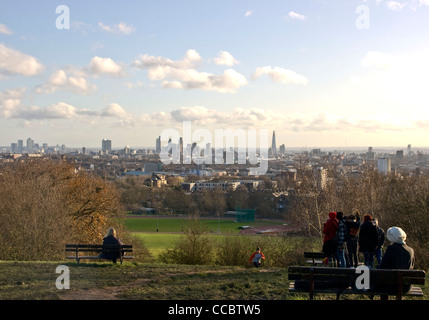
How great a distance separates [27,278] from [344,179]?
26.2 metres

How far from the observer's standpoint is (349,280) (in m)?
7.23

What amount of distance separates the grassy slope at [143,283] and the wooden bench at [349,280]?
1183 mm

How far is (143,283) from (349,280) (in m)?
4.83

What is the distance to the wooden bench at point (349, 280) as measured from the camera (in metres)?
7.08

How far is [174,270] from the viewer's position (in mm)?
11852

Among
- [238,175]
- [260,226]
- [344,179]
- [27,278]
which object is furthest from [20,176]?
[238,175]

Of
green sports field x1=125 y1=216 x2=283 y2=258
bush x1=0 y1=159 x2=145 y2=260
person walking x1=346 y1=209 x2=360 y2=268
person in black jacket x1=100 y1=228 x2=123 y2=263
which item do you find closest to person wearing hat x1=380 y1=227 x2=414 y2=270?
person walking x1=346 y1=209 x2=360 y2=268

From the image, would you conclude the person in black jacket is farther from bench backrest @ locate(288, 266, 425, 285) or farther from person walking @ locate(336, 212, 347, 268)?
bench backrest @ locate(288, 266, 425, 285)

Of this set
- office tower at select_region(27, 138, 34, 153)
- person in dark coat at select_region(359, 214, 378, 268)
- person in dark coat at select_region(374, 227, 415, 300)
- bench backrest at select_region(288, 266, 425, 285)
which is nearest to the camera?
bench backrest at select_region(288, 266, 425, 285)

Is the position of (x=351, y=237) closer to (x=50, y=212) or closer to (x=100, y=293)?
(x=100, y=293)

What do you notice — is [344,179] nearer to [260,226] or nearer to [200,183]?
[260,226]

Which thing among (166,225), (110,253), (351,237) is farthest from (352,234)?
(166,225)

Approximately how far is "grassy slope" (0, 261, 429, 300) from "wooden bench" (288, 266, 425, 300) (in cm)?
118

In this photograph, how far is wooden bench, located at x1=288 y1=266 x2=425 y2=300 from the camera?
708 centimetres
